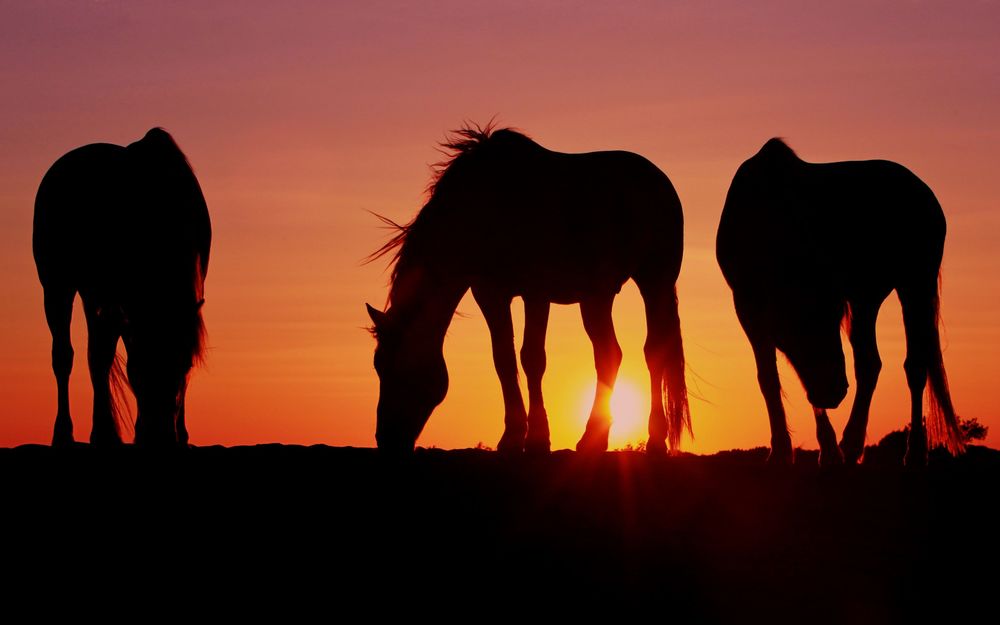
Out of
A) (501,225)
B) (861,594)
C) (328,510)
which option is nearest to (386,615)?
(328,510)

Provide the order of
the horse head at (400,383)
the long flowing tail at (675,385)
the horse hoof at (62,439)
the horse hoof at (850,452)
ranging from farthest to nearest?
the long flowing tail at (675,385) < the horse hoof at (850,452) < the horse hoof at (62,439) < the horse head at (400,383)

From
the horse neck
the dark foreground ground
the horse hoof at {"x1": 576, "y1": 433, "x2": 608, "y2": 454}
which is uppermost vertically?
the horse neck

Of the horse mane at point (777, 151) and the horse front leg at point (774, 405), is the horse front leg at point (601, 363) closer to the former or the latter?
the horse front leg at point (774, 405)

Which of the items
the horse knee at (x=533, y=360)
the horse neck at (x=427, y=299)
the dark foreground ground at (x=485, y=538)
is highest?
the horse neck at (x=427, y=299)

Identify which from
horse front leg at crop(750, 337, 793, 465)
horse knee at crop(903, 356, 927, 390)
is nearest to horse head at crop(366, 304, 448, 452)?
horse front leg at crop(750, 337, 793, 465)

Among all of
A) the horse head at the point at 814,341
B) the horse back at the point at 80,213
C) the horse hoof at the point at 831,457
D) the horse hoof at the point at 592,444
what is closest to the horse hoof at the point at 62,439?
the horse back at the point at 80,213

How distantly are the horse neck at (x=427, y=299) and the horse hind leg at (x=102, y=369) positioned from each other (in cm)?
286

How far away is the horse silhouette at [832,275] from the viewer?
1302 centimetres

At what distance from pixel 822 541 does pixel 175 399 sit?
5.41 meters

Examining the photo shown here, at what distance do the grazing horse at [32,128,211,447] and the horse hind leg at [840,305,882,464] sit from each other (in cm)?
611

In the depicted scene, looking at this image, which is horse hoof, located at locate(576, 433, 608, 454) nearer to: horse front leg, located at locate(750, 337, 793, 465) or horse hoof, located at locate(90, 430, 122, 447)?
horse front leg, located at locate(750, 337, 793, 465)

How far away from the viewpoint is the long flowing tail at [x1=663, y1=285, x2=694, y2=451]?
14445mm

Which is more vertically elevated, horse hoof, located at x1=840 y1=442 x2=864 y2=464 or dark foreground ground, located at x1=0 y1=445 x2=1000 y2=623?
horse hoof, located at x1=840 y1=442 x2=864 y2=464

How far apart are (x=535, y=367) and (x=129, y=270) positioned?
4.03 meters
